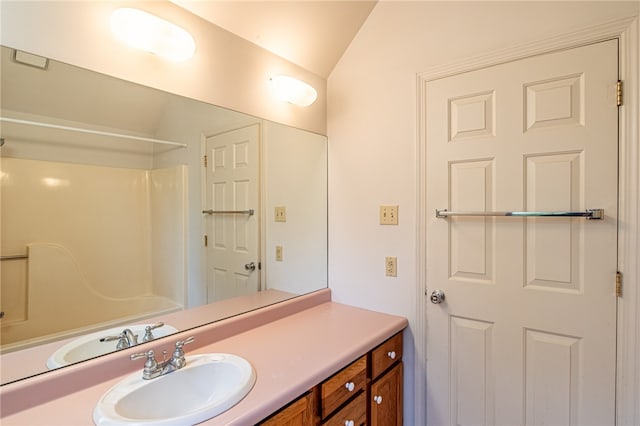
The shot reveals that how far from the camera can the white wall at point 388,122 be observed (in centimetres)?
147

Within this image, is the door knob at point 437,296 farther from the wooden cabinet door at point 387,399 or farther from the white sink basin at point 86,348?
the white sink basin at point 86,348

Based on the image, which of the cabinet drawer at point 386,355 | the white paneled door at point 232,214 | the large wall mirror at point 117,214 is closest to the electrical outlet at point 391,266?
the cabinet drawer at point 386,355

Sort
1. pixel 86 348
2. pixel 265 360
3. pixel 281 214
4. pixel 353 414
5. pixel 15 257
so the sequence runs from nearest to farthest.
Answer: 1. pixel 15 257
2. pixel 86 348
3. pixel 265 360
4. pixel 353 414
5. pixel 281 214

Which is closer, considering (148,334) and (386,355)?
(148,334)

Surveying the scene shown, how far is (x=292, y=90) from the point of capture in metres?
1.70

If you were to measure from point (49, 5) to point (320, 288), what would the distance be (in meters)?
1.71


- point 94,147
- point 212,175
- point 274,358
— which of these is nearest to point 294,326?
point 274,358

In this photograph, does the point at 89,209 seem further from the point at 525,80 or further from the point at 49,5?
the point at 525,80

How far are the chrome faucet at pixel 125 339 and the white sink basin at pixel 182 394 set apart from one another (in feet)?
0.37

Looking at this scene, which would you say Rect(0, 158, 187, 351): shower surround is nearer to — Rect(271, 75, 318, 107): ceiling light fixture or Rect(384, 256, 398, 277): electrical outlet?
Rect(271, 75, 318, 107): ceiling light fixture

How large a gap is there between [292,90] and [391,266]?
109 cm

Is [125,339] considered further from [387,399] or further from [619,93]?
[619,93]

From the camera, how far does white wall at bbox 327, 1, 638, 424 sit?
4.82 ft

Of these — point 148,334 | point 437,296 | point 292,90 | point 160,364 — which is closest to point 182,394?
point 160,364
